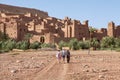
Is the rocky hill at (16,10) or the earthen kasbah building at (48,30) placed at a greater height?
the rocky hill at (16,10)

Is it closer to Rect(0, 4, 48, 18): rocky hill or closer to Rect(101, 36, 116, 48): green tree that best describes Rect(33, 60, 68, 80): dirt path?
Rect(101, 36, 116, 48): green tree

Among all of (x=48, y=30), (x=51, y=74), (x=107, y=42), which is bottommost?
(x=51, y=74)

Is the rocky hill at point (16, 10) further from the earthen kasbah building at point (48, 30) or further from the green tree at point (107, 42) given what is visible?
the green tree at point (107, 42)

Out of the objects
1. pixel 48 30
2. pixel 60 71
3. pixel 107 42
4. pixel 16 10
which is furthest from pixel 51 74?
pixel 16 10

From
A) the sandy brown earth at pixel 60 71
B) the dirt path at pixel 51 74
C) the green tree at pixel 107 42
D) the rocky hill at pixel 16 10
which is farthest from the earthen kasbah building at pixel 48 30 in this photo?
the dirt path at pixel 51 74

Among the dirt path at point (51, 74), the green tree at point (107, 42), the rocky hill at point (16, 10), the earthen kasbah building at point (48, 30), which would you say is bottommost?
the dirt path at point (51, 74)

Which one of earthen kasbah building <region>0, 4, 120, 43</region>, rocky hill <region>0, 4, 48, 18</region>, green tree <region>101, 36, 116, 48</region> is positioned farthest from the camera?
rocky hill <region>0, 4, 48, 18</region>

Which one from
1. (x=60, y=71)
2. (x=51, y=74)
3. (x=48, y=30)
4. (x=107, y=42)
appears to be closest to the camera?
(x=51, y=74)

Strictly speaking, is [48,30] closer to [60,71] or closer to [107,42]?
[107,42]

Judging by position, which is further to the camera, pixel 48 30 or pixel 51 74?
pixel 48 30

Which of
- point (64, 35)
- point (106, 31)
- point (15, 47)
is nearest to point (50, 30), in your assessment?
point (64, 35)

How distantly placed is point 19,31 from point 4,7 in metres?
56.8

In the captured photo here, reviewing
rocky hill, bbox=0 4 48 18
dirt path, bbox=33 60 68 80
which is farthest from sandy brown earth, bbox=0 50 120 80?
rocky hill, bbox=0 4 48 18

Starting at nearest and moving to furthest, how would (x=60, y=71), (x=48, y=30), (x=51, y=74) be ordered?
(x=51, y=74) < (x=60, y=71) < (x=48, y=30)
